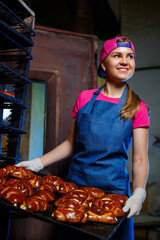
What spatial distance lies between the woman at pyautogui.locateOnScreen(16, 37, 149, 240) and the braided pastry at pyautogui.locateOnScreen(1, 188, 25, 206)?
0.70m

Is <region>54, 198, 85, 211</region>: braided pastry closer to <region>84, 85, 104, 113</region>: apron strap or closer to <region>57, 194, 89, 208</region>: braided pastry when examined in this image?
<region>57, 194, 89, 208</region>: braided pastry

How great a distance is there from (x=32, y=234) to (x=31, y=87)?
169 cm

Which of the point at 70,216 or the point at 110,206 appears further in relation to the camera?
the point at 110,206

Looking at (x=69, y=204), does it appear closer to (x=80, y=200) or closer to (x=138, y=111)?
(x=80, y=200)

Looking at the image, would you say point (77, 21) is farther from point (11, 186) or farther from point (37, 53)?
point (11, 186)

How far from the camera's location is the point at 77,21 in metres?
3.76

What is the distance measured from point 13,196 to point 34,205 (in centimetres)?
15

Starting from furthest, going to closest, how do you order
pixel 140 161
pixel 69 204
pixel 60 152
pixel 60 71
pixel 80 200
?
pixel 60 71 → pixel 60 152 → pixel 140 161 → pixel 80 200 → pixel 69 204

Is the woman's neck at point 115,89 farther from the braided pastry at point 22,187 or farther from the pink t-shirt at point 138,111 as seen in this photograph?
the braided pastry at point 22,187

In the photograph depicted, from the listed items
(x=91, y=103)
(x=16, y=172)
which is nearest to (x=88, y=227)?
(x=16, y=172)

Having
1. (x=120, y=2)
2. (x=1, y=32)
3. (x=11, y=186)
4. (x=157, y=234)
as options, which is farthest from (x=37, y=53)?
(x=157, y=234)

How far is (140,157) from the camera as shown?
6.13 ft

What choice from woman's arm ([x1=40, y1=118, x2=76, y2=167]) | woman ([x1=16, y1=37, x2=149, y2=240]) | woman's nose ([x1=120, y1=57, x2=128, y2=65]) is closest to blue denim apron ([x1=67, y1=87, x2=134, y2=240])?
woman ([x1=16, y1=37, x2=149, y2=240])

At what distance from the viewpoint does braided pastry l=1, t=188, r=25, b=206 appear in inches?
48.5
